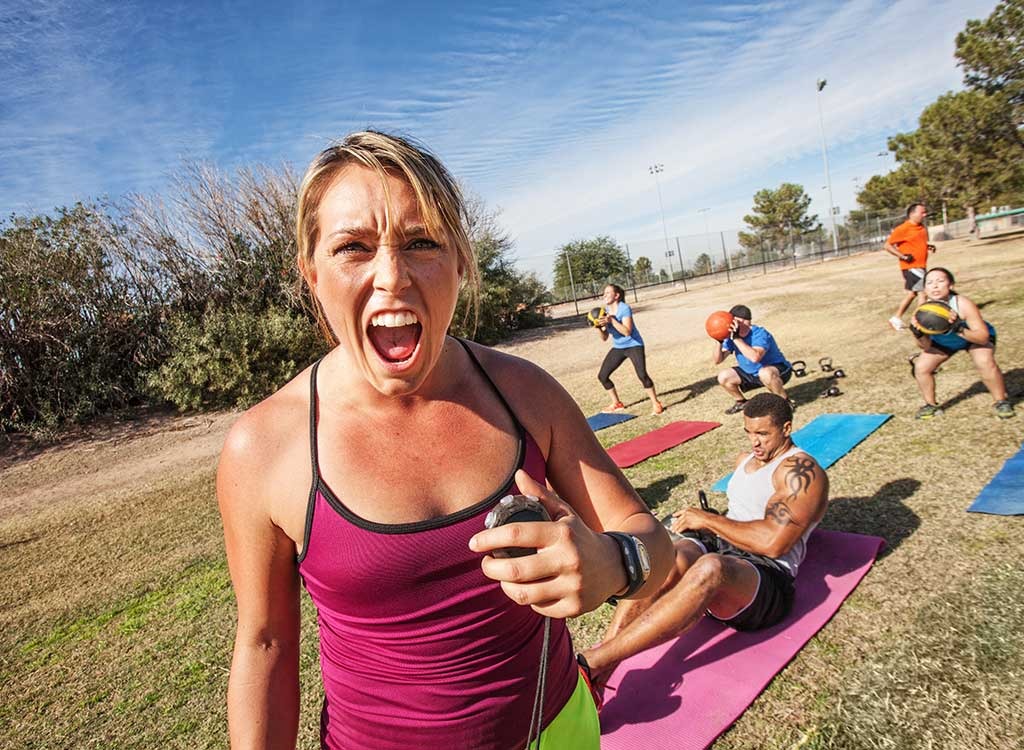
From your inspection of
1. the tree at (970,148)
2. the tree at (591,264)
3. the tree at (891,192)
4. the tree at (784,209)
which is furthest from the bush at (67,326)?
the tree at (784,209)

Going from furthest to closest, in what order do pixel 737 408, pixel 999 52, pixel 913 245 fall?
pixel 999 52, pixel 913 245, pixel 737 408

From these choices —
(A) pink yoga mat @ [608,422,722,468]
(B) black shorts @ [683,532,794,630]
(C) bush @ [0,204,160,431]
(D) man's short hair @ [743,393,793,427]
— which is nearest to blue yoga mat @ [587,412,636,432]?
(A) pink yoga mat @ [608,422,722,468]

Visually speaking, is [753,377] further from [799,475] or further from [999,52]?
[999,52]

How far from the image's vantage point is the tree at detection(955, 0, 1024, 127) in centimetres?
2816

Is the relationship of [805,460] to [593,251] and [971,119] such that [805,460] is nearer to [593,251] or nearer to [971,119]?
[971,119]

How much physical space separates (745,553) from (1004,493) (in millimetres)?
2370

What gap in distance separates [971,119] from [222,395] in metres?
37.7

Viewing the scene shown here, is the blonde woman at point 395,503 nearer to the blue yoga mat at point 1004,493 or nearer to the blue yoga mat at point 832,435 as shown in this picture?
the blue yoga mat at point 1004,493

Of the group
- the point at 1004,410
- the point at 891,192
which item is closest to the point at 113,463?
the point at 1004,410

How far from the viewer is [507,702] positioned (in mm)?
1324

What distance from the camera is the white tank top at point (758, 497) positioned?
12.5ft

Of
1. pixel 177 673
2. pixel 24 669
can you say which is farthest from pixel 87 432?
pixel 177 673

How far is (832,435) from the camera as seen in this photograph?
6387 mm

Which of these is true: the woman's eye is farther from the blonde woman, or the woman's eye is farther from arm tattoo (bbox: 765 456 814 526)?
arm tattoo (bbox: 765 456 814 526)
